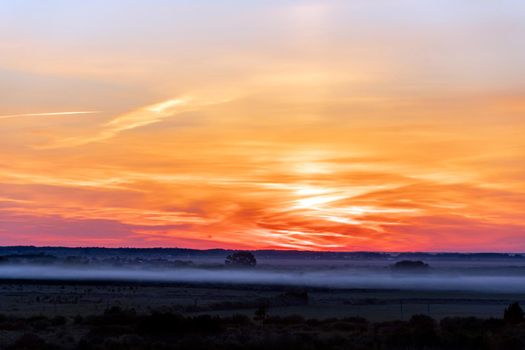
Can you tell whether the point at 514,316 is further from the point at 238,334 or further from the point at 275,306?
the point at 275,306

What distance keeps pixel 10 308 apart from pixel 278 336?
30641 mm

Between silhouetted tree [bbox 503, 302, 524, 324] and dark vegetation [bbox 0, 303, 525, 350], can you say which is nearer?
dark vegetation [bbox 0, 303, 525, 350]

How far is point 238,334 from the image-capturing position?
3769 centimetres

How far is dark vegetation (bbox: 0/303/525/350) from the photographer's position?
33500mm

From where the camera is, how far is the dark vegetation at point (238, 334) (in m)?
33.5

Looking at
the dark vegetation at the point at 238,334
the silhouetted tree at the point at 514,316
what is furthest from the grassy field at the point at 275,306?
the dark vegetation at the point at 238,334

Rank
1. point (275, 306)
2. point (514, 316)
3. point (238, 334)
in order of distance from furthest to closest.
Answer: point (275, 306) → point (514, 316) → point (238, 334)

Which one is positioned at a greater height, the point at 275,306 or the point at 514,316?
the point at 275,306

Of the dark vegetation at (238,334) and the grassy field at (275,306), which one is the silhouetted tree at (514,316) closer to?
the dark vegetation at (238,334)

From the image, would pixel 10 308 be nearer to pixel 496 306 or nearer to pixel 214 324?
pixel 214 324

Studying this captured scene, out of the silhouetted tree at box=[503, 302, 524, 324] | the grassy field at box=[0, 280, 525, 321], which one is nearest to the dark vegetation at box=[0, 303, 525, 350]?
the silhouetted tree at box=[503, 302, 524, 324]

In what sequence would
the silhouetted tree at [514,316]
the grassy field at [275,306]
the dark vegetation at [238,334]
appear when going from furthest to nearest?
the grassy field at [275,306] → the silhouetted tree at [514,316] → the dark vegetation at [238,334]

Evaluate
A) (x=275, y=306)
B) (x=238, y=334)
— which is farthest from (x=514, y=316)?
(x=275, y=306)

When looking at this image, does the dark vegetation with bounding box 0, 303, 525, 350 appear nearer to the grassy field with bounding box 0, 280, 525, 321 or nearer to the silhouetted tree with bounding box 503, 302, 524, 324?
the silhouetted tree with bounding box 503, 302, 524, 324
